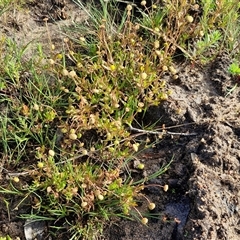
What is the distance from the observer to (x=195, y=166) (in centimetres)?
247

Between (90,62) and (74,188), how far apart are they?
87 centimetres

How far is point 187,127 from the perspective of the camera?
269 centimetres

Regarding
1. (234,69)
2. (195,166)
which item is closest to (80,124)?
(195,166)

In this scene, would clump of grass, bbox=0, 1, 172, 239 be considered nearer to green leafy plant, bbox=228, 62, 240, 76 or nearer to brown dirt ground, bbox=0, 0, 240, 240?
brown dirt ground, bbox=0, 0, 240, 240

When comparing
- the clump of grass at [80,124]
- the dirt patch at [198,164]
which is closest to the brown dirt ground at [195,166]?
the dirt patch at [198,164]

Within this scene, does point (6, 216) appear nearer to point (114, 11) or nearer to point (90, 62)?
point (90, 62)

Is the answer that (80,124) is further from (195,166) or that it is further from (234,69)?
(234,69)

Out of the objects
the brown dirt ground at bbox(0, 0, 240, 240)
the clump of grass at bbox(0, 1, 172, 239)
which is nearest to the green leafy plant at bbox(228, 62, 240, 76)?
the brown dirt ground at bbox(0, 0, 240, 240)

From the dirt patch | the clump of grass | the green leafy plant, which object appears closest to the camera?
the dirt patch

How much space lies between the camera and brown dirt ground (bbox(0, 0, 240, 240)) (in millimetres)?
2332

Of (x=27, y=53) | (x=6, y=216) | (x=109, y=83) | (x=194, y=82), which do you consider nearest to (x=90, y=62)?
(x=109, y=83)

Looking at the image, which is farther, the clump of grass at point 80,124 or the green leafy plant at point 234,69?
the green leafy plant at point 234,69

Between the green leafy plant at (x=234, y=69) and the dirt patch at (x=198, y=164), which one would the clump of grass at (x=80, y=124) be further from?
the green leafy plant at (x=234, y=69)

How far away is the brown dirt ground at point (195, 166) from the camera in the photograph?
91.8 inches
